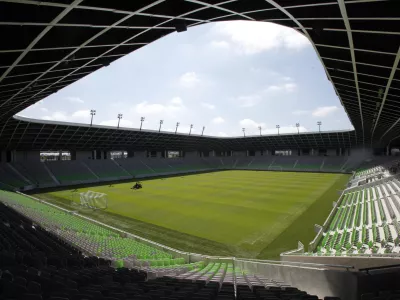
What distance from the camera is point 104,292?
5.32m

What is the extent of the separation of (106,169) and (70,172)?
8251 millimetres

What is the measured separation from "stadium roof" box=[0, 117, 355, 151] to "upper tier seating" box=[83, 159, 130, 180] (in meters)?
3.43

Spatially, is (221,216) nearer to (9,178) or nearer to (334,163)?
(9,178)

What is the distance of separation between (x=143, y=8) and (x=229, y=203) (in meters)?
26.5

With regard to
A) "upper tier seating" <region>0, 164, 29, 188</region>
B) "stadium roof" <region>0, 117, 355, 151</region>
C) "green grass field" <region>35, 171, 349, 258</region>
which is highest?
"stadium roof" <region>0, 117, 355, 151</region>

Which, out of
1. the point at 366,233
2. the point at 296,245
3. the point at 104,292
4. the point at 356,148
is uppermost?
the point at 356,148

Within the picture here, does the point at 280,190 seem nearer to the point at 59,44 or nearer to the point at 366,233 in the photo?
the point at 366,233

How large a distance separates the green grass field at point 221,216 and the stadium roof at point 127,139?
10.5 metres

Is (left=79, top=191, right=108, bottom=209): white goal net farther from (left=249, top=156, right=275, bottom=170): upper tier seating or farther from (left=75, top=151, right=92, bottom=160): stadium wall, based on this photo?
(left=249, top=156, right=275, bottom=170): upper tier seating

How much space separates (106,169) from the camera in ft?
201

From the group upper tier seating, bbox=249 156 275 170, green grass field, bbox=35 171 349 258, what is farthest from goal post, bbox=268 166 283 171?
green grass field, bbox=35 171 349 258

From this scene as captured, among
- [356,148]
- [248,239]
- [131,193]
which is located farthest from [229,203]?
[356,148]

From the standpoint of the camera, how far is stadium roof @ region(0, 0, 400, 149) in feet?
19.7

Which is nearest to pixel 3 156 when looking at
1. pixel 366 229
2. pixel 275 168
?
pixel 366 229
